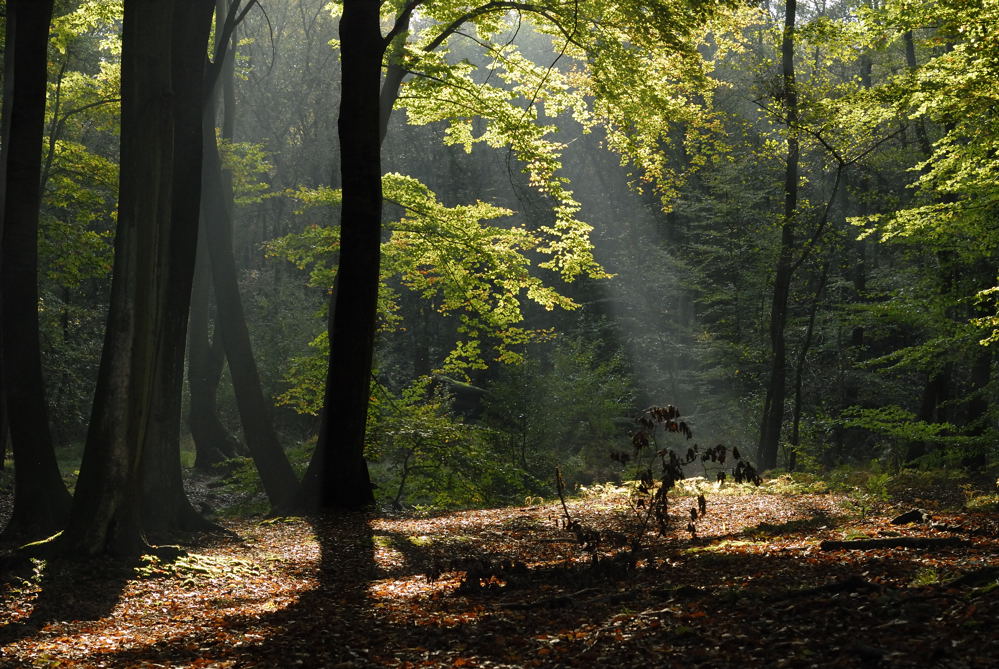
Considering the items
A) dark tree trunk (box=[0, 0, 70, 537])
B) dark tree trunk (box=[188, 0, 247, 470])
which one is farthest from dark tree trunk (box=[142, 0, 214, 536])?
dark tree trunk (box=[188, 0, 247, 470])

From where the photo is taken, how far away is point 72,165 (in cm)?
1547

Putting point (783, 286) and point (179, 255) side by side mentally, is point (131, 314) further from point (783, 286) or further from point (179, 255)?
point (783, 286)

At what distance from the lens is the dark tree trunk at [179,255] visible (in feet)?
29.0

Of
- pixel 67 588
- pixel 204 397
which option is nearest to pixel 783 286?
pixel 204 397

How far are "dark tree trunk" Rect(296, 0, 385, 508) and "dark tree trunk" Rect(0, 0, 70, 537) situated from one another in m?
3.06

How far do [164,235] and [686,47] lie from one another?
6808 mm

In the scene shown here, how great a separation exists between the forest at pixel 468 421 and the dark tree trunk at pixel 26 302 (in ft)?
0.09

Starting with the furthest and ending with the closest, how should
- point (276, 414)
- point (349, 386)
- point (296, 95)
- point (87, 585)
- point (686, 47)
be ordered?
point (296, 95)
point (276, 414)
point (686, 47)
point (349, 386)
point (87, 585)

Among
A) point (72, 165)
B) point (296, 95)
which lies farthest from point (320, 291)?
point (72, 165)

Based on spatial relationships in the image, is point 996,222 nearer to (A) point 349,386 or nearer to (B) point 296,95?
(A) point 349,386

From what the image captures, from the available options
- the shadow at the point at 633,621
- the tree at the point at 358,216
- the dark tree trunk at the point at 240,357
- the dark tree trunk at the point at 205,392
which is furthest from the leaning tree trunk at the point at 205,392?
the shadow at the point at 633,621

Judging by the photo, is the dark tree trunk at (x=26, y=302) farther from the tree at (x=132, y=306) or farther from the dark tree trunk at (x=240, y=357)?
the dark tree trunk at (x=240, y=357)

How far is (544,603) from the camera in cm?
474

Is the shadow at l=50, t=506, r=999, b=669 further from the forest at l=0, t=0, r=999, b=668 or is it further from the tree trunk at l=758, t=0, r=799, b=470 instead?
the tree trunk at l=758, t=0, r=799, b=470
